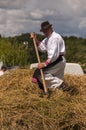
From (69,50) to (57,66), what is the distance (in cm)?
1136

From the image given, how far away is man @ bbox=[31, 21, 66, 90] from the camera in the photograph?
6.40 m

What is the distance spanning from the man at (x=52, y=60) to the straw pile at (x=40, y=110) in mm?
221

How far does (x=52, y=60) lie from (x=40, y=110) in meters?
1.23

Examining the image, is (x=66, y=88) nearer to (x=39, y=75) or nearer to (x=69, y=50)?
(x=39, y=75)

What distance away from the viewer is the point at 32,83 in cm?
655

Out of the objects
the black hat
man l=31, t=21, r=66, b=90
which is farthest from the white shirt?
the black hat

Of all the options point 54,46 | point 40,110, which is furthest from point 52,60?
point 40,110

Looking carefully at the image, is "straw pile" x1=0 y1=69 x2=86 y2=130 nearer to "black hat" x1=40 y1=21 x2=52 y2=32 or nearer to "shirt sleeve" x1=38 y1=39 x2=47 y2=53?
"shirt sleeve" x1=38 y1=39 x2=47 y2=53

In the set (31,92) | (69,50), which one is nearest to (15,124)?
(31,92)

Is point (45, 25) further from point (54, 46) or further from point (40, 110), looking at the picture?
point (40, 110)

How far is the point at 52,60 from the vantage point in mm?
6414

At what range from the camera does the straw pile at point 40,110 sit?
16.8ft

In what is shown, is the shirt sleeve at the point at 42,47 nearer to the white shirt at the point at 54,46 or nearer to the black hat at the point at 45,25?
the white shirt at the point at 54,46

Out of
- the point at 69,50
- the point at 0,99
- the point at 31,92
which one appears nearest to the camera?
the point at 0,99
